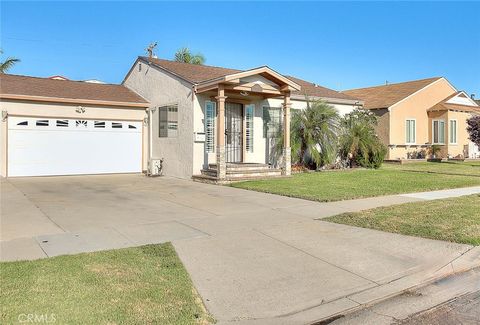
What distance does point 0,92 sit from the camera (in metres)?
16.3

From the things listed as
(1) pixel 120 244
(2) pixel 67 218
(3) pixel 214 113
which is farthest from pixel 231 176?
(1) pixel 120 244

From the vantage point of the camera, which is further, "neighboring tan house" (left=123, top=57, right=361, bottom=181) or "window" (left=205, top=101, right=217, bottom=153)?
"window" (left=205, top=101, right=217, bottom=153)

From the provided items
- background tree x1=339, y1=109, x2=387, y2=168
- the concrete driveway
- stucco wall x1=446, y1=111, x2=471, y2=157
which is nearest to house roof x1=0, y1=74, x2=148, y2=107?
the concrete driveway

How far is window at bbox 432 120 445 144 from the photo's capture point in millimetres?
28453

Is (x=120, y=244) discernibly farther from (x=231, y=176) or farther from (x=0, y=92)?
(x=0, y=92)

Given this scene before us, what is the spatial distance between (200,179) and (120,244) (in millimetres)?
9300

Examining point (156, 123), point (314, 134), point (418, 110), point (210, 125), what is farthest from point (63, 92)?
point (418, 110)

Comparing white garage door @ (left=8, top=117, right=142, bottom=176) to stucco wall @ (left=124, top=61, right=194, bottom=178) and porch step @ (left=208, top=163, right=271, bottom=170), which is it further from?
porch step @ (left=208, top=163, right=271, bottom=170)

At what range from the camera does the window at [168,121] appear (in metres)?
17.4

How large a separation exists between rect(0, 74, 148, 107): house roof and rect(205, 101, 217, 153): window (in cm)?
414

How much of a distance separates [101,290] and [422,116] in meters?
28.0

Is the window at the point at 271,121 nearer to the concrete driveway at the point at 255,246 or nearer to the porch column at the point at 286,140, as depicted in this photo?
the porch column at the point at 286,140

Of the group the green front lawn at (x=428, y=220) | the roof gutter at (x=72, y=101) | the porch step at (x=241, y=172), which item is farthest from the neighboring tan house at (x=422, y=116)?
the green front lawn at (x=428, y=220)

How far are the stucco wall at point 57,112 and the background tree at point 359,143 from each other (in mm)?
9492
